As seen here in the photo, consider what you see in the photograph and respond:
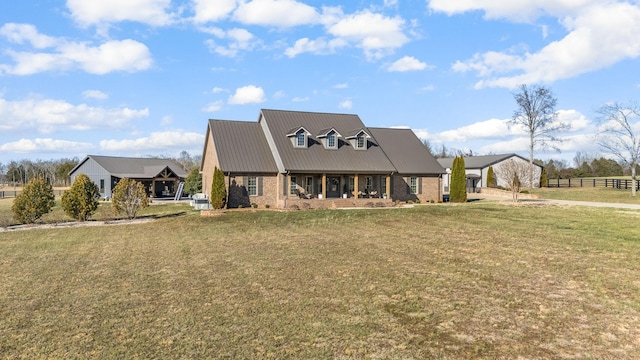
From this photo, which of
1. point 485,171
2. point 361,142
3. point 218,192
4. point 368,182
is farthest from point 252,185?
point 485,171

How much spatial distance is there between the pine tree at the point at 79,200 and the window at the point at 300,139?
1413 centimetres

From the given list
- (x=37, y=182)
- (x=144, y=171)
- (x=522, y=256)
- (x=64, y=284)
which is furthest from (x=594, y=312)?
(x=144, y=171)

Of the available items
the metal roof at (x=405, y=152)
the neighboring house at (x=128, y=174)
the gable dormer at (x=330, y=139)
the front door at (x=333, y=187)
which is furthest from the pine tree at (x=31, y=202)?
the metal roof at (x=405, y=152)

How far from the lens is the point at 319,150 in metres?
33.1

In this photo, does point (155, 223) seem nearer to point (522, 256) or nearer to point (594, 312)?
point (522, 256)

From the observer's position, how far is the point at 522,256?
12.2 metres

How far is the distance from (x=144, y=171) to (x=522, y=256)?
154ft

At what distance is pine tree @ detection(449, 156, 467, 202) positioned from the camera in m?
34.9

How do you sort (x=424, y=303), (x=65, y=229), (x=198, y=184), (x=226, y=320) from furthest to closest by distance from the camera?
(x=198, y=184) < (x=65, y=229) < (x=424, y=303) < (x=226, y=320)

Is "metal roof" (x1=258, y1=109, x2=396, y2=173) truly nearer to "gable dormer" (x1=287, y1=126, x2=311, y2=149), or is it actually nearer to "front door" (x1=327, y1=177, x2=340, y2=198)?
"gable dormer" (x1=287, y1=126, x2=311, y2=149)

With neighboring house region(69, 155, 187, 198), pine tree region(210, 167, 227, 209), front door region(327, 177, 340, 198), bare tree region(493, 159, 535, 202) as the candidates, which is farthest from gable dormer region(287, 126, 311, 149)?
bare tree region(493, 159, 535, 202)

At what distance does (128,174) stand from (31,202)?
84.5 feet

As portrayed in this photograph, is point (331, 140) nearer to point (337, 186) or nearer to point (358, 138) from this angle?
point (358, 138)

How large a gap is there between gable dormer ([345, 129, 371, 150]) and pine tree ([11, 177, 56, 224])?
2071cm
